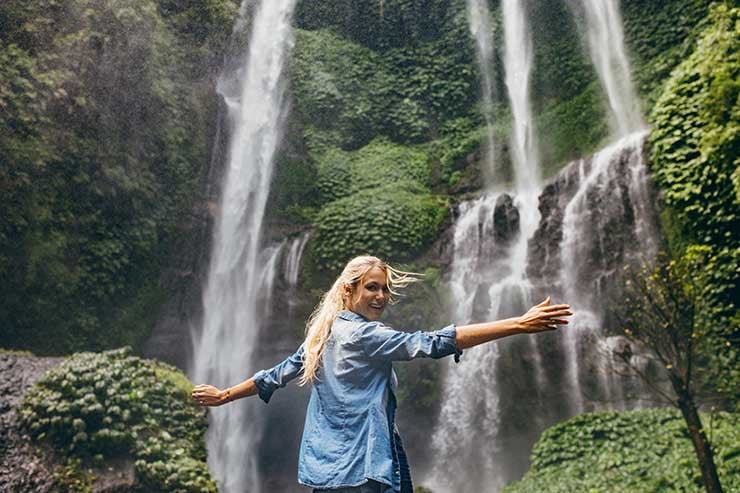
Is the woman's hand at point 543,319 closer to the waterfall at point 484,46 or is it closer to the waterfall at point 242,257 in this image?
the waterfall at point 242,257

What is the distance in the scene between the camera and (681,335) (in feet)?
23.5

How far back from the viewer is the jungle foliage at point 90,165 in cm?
1057

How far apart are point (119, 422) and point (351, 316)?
550 cm

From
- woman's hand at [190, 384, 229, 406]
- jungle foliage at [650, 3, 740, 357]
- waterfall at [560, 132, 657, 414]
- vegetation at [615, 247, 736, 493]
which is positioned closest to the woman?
woman's hand at [190, 384, 229, 406]

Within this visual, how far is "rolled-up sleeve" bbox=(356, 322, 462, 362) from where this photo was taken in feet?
7.89

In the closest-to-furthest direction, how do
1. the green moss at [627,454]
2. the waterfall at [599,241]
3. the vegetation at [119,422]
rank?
1. the vegetation at [119,422]
2. the green moss at [627,454]
3. the waterfall at [599,241]

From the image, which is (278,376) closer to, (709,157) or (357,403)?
(357,403)

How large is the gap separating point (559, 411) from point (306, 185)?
741 cm

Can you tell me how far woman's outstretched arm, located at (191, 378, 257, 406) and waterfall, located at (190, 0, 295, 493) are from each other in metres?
8.48

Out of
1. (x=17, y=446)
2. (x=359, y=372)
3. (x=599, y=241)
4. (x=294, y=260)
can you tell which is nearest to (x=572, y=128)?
(x=599, y=241)

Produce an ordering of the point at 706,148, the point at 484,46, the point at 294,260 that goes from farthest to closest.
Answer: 1. the point at 484,46
2. the point at 294,260
3. the point at 706,148

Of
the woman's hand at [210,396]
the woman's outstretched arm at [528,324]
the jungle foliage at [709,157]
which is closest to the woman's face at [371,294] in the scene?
the woman's outstretched arm at [528,324]

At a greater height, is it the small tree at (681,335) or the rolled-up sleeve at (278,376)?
the small tree at (681,335)

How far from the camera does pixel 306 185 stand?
562 inches
